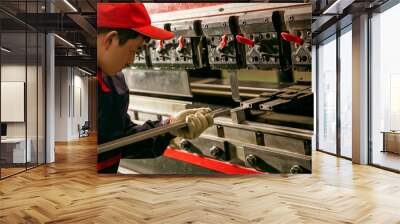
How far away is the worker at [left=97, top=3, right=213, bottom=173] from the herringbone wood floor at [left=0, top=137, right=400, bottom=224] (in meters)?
0.64

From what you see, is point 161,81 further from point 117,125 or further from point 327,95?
point 327,95

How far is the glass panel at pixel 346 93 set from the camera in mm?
8016

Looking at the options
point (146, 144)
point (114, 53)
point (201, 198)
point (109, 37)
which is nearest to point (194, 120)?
point (146, 144)

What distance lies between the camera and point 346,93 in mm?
8305

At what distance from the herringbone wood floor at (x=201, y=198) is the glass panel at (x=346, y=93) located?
1.80 meters

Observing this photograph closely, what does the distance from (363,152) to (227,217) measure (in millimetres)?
4699

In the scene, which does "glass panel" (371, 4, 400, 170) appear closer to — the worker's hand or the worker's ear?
the worker's hand

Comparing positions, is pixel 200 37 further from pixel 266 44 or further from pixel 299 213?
pixel 299 213

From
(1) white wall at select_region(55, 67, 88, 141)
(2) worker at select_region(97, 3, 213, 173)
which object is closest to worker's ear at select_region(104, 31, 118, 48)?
(2) worker at select_region(97, 3, 213, 173)

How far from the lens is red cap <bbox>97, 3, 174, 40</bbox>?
203 inches

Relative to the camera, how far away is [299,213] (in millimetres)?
3752

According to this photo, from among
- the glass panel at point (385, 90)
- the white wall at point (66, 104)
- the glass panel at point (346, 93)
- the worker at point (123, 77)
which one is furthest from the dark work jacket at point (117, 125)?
the white wall at point (66, 104)

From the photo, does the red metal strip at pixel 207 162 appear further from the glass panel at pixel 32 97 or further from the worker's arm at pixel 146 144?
the glass panel at pixel 32 97

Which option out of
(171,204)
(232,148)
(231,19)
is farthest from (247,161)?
(231,19)
